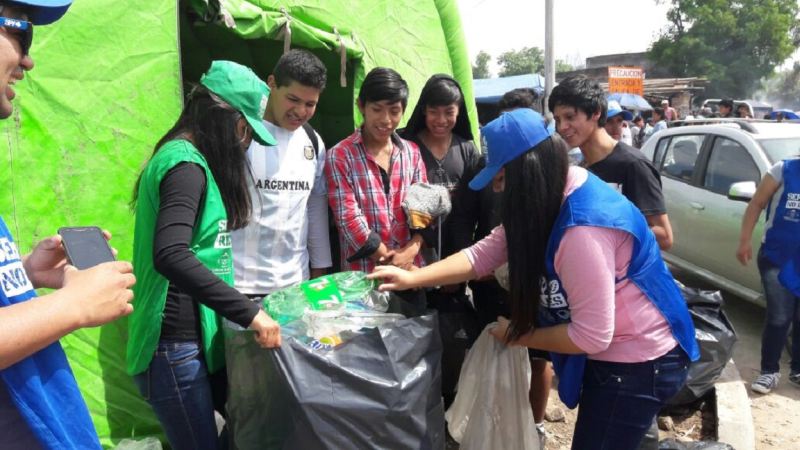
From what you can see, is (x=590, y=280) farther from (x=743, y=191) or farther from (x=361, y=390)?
(x=743, y=191)

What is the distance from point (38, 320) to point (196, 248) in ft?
2.59

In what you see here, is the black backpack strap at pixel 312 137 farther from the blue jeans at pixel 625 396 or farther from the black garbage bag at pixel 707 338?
the black garbage bag at pixel 707 338

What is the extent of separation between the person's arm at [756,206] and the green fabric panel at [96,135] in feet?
11.1

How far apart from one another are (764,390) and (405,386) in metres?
2.99

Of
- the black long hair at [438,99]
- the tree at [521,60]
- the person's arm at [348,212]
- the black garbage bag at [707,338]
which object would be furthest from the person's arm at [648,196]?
the tree at [521,60]

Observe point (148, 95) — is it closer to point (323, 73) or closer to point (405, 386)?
point (323, 73)

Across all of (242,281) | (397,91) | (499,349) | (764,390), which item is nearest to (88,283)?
(242,281)

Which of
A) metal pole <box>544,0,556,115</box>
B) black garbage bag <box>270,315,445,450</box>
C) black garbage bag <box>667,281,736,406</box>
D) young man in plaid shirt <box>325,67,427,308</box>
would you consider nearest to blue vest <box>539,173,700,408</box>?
black garbage bag <box>270,315,445,450</box>

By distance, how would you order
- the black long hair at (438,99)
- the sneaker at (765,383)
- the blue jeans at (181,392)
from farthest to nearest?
the sneaker at (765,383) < the black long hair at (438,99) < the blue jeans at (181,392)

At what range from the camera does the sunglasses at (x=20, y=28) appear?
1.07 meters

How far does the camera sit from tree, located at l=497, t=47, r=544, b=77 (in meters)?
69.9

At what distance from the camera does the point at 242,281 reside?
238cm

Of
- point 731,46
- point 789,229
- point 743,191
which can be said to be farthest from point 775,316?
point 731,46

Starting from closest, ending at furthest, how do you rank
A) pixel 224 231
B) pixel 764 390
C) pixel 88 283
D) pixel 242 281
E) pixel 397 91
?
pixel 88 283 → pixel 224 231 → pixel 242 281 → pixel 397 91 → pixel 764 390
